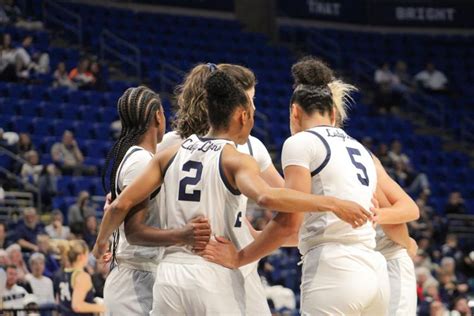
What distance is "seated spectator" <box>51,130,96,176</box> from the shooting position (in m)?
14.7

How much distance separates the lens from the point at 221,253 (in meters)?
4.61

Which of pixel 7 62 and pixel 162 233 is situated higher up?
pixel 7 62

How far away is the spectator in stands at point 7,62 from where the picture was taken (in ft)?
55.1

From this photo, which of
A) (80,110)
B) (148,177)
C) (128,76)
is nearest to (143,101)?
(148,177)

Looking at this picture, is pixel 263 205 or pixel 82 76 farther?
pixel 82 76

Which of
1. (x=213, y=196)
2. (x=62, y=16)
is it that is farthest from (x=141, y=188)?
(x=62, y=16)

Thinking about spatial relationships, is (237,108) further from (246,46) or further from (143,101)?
(246,46)

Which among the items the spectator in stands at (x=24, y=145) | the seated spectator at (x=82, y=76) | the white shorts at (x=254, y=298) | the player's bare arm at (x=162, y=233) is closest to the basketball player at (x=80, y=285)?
the player's bare arm at (x=162, y=233)

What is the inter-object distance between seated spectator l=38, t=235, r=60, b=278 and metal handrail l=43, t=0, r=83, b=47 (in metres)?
8.45

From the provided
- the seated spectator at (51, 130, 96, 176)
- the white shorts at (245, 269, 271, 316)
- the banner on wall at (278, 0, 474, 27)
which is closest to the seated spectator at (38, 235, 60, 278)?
the seated spectator at (51, 130, 96, 176)

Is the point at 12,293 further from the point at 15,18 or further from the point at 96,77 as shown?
the point at 15,18

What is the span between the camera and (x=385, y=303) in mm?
4871

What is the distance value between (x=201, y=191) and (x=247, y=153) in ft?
1.95

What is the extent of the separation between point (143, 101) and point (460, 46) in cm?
2046
